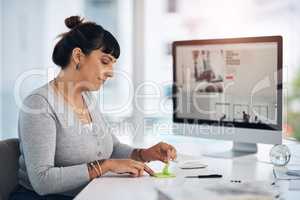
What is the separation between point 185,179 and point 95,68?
583 mm

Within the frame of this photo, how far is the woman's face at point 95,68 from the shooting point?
1.82 m

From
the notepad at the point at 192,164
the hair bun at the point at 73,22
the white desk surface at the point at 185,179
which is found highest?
the hair bun at the point at 73,22

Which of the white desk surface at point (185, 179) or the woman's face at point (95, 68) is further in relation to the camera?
the woman's face at point (95, 68)

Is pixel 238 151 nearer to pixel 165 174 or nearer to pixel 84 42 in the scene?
pixel 165 174

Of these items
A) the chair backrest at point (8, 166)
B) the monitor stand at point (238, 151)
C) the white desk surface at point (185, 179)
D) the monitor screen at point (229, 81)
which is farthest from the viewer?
the monitor stand at point (238, 151)

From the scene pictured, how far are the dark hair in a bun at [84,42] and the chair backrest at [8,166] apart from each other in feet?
1.29

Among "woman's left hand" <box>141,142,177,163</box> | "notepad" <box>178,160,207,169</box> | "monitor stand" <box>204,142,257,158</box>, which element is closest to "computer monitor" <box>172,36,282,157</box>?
"monitor stand" <box>204,142,257,158</box>

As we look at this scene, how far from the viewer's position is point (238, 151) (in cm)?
229

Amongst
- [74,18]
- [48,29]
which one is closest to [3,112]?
[48,29]

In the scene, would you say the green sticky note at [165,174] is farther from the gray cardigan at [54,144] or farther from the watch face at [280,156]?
the watch face at [280,156]

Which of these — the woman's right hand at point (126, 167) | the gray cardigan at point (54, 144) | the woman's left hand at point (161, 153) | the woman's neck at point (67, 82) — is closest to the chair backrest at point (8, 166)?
the gray cardigan at point (54, 144)

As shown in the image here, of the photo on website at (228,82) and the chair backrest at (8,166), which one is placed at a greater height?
the photo on website at (228,82)

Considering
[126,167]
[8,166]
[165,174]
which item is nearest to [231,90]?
[165,174]

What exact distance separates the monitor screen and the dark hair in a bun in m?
0.57
